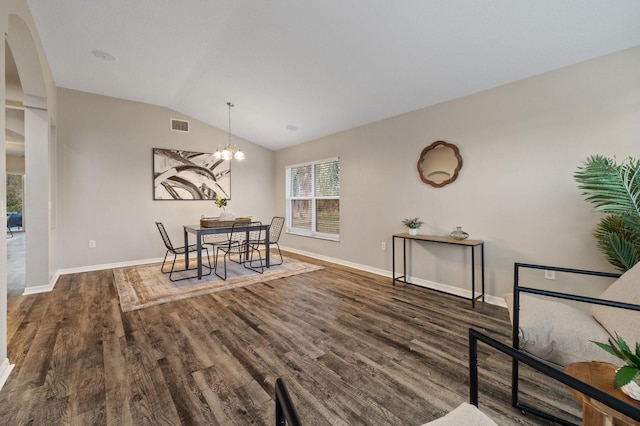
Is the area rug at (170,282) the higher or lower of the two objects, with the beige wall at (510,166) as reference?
lower

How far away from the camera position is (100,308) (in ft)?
10.1

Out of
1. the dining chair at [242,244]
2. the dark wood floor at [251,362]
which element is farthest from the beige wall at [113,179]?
the dark wood floor at [251,362]

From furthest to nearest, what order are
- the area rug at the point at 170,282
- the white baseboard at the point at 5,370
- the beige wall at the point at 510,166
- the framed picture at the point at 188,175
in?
the framed picture at the point at 188,175, the area rug at the point at 170,282, the beige wall at the point at 510,166, the white baseboard at the point at 5,370

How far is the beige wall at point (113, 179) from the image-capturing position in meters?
4.48

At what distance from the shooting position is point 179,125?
5469 mm

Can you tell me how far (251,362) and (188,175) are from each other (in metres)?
4.51

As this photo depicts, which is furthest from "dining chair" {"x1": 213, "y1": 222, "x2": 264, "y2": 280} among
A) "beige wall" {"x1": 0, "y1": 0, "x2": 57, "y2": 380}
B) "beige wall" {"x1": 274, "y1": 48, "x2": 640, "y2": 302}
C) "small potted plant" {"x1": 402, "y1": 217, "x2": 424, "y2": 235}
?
"small potted plant" {"x1": 402, "y1": 217, "x2": 424, "y2": 235}

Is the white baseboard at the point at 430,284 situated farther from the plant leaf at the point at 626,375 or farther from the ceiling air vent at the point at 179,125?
the ceiling air vent at the point at 179,125

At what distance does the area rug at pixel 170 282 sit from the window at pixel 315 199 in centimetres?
95

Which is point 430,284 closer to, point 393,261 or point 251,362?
point 393,261

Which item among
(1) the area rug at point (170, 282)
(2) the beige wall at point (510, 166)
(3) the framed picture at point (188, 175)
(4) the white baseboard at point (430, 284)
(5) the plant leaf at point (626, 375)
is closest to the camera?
(5) the plant leaf at point (626, 375)

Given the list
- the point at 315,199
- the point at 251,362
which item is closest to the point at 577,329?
the point at 251,362

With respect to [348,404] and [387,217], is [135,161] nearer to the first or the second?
[387,217]

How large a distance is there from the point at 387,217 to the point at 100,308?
12.5 ft
